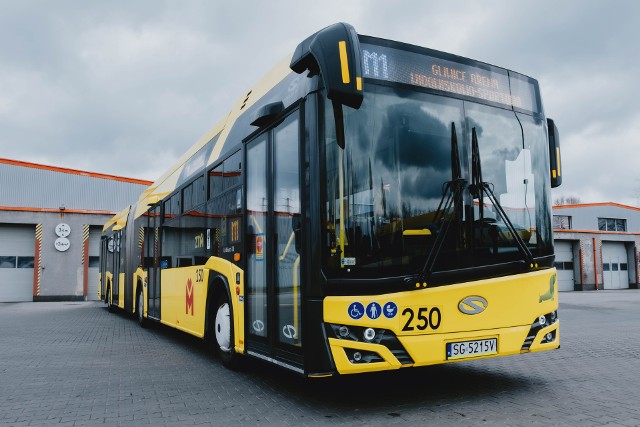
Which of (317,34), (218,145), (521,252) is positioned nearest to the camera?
(317,34)

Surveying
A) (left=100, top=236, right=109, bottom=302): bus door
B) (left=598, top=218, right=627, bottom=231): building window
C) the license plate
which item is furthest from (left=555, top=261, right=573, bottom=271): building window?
the license plate

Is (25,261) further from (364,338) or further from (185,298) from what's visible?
(364,338)

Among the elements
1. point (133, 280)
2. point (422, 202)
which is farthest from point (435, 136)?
point (133, 280)

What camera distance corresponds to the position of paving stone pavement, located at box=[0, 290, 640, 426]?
4953mm

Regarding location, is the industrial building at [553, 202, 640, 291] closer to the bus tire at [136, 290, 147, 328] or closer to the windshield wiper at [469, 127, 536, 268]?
the bus tire at [136, 290, 147, 328]

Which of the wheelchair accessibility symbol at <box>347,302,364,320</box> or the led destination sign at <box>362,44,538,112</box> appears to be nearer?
the wheelchair accessibility symbol at <box>347,302,364,320</box>

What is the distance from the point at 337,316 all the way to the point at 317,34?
2.30 meters

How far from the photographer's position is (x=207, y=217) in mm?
7934

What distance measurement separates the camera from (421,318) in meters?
4.87

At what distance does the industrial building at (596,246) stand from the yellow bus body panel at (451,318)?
1436 inches

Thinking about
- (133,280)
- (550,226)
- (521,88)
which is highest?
(521,88)

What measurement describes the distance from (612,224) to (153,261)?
51405mm

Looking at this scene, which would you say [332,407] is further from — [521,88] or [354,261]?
[521,88]

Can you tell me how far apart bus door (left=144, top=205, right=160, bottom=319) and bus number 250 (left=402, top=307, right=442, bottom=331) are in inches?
279
